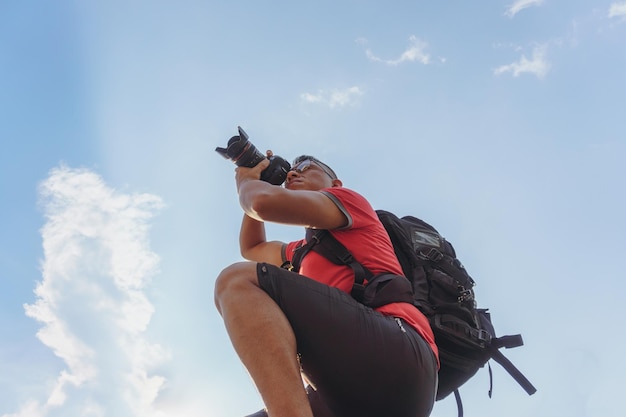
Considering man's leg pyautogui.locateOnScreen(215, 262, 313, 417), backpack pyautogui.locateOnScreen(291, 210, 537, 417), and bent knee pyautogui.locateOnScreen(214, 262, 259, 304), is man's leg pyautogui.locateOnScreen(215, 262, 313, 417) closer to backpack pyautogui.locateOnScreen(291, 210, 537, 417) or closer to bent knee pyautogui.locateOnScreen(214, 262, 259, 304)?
bent knee pyautogui.locateOnScreen(214, 262, 259, 304)

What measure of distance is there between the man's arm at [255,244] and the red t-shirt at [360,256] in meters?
1.75

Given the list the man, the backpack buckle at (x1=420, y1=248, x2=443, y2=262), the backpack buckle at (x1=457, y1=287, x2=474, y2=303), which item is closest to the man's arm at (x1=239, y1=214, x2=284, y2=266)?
the backpack buckle at (x1=420, y1=248, x2=443, y2=262)

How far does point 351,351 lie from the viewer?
2.89 metres

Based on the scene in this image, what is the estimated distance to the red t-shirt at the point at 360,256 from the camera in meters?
3.39

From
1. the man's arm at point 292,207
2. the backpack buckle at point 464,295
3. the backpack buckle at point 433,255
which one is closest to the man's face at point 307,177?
the man's arm at point 292,207

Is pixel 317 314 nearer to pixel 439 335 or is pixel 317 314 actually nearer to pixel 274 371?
pixel 274 371

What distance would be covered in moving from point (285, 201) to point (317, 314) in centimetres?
97

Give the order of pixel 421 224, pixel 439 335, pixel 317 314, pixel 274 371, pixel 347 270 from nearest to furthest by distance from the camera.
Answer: pixel 274 371 < pixel 317 314 < pixel 347 270 < pixel 439 335 < pixel 421 224

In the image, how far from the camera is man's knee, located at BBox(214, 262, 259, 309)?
113 inches

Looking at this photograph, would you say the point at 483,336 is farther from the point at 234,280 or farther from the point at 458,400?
the point at 234,280

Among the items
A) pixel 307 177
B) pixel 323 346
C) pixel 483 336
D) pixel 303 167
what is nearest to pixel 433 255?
pixel 483 336

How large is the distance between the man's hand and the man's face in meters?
0.30

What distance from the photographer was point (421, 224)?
15.9ft

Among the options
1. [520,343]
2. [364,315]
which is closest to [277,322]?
[364,315]
